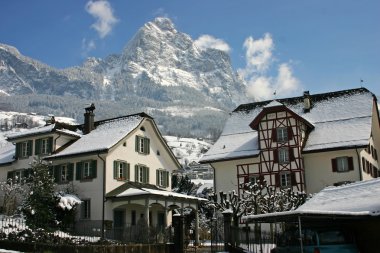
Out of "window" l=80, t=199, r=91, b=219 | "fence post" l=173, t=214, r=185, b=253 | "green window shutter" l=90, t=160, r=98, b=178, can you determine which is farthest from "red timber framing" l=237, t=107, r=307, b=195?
"fence post" l=173, t=214, r=185, b=253

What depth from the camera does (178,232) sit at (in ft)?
91.5

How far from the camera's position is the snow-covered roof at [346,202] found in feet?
61.0

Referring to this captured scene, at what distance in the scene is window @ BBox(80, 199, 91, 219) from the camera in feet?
132

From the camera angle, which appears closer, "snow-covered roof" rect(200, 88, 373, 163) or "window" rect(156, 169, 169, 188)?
"window" rect(156, 169, 169, 188)

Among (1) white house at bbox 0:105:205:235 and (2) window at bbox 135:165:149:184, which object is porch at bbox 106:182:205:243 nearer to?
(1) white house at bbox 0:105:205:235

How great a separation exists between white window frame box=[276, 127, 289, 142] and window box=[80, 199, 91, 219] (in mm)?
18086

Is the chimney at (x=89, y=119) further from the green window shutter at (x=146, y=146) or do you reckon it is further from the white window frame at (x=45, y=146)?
the green window shutter at (x=146, y=146)

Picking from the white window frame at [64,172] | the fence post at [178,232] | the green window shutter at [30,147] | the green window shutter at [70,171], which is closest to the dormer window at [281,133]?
the green window shutter at [70,171]

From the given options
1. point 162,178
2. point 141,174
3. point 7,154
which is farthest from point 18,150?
point 162,178

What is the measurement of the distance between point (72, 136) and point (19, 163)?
17.4 feet

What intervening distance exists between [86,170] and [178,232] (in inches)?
605

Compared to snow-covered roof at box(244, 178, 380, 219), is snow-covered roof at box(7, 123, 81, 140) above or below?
above

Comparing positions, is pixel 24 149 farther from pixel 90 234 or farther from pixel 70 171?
pixel 90 234

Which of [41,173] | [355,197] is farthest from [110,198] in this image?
[355,197]
